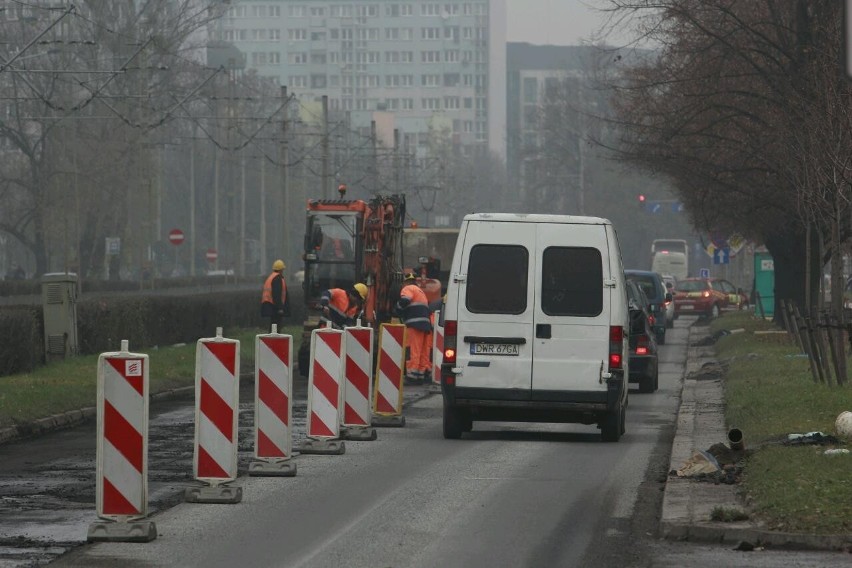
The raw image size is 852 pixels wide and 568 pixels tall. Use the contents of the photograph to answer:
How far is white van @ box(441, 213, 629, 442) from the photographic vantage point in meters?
16.8

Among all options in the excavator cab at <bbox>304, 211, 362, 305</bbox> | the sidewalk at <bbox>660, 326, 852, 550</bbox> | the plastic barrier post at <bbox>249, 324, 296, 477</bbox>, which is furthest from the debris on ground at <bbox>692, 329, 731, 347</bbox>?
the plastic barrier post at <bbox>249, 324, 296, 477</bbox>

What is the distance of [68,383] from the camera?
22906 millimetres

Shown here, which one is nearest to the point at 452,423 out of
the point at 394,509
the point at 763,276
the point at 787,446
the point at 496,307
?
the point at 496,307

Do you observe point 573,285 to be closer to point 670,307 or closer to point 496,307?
point 496,307

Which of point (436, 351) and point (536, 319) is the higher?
point (536, 319)

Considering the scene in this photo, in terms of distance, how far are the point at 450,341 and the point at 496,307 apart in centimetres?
54

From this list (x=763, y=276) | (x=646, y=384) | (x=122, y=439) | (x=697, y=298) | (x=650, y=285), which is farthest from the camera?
(x=697, y=298)

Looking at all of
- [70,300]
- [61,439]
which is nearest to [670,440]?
[61,439]

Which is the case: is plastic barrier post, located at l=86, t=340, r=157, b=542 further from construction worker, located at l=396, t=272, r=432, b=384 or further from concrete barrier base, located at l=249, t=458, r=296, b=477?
construction worker, located at l=396, t=272, r=432, b=384

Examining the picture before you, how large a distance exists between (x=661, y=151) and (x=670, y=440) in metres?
18.9

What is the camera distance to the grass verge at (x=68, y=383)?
19.3m

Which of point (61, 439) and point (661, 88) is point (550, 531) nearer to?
point (61, 439)

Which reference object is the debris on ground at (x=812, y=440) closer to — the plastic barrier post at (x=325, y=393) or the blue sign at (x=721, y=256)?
the plastic barrier post at (x=325, y=393)

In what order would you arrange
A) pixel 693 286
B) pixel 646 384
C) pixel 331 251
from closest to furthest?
pixel 646 384, pixel 331 251, pixel 693 286
